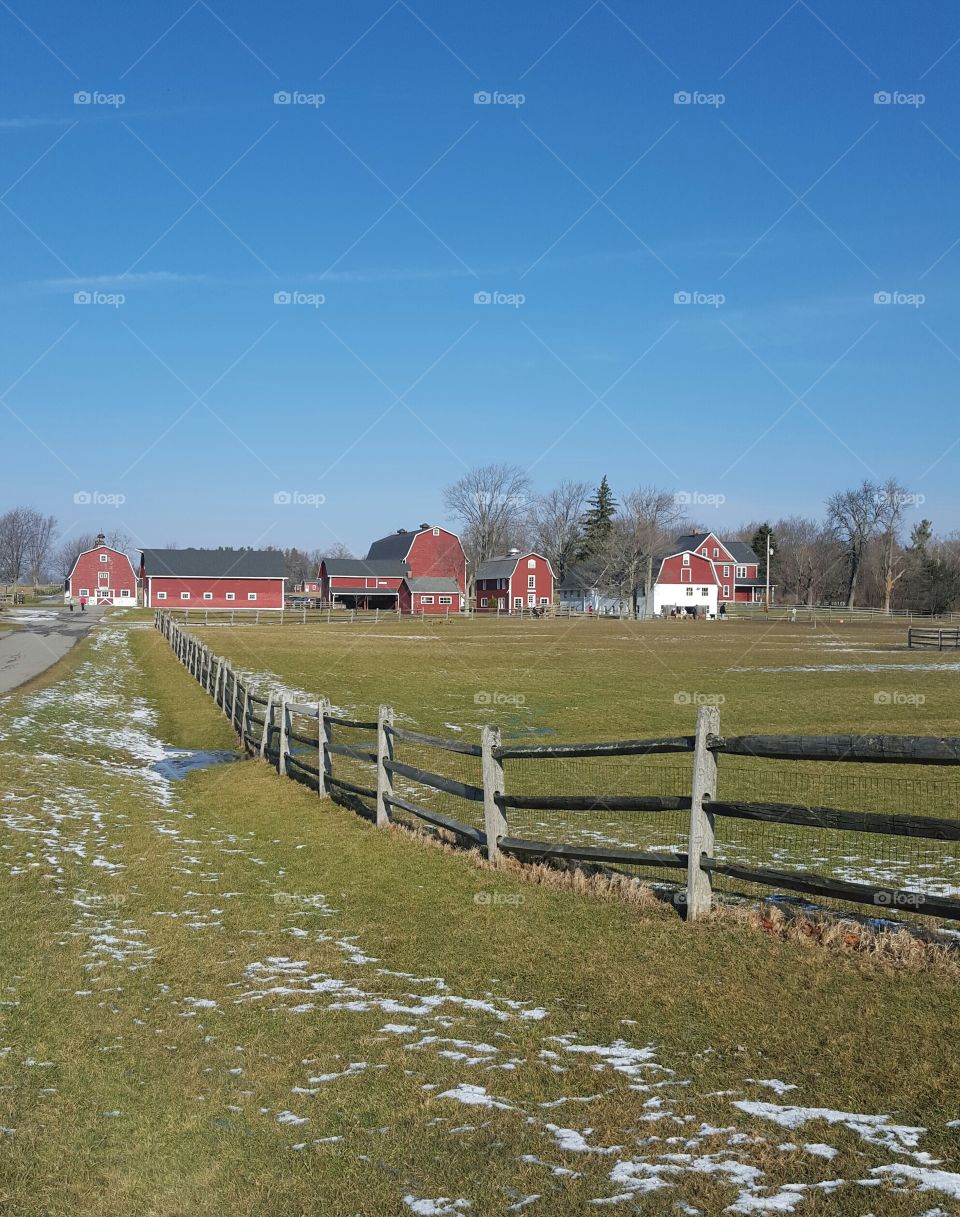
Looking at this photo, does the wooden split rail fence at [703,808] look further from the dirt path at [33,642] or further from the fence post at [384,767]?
the dirt path at [33,642]

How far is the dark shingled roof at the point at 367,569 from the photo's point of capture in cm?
11169

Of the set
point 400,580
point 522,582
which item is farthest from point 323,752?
point 522,582

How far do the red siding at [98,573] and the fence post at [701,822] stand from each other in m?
115

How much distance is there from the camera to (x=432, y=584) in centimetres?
10919

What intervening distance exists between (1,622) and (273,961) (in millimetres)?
69076

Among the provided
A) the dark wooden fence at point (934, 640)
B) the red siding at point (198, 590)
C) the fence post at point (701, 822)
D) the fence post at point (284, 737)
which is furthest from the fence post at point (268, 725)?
the red siding at point (198, 590)

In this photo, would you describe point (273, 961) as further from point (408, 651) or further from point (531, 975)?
point (408, 651)

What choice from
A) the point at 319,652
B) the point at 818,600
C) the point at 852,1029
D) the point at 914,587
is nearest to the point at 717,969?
the point at 852,1029

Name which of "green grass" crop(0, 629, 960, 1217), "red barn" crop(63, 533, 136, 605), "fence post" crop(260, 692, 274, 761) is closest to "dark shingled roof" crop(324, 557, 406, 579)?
"red barn" crop(63, 533, 136, 605)

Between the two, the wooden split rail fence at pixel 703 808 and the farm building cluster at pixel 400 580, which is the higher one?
the farm building cluster at pixel 400 580

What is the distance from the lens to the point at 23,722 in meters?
24.0

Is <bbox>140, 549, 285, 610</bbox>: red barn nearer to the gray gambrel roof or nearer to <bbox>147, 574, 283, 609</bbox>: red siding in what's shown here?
<bbox>147, 574, 283, 609</bbox>: red siding

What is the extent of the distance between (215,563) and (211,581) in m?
2.54

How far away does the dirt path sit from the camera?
35.9m
